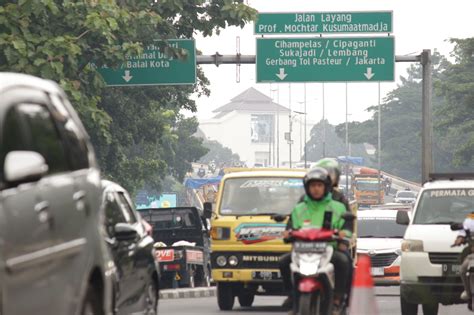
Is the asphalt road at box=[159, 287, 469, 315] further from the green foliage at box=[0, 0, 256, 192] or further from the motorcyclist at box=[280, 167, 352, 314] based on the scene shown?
the motorcyclist at box=[280, 167, 352, 314]

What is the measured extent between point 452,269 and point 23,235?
11.5 meters

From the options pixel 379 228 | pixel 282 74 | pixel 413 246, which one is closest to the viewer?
pixel 413 246

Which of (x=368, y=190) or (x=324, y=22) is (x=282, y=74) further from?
(x=368, y=190)

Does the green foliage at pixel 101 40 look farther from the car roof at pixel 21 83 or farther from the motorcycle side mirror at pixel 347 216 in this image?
the car roof at pixel 21 83

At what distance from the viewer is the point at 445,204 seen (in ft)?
64.5

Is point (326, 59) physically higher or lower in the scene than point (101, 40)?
lower

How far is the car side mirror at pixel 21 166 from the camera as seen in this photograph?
7.63m

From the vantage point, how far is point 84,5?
91.4 ft

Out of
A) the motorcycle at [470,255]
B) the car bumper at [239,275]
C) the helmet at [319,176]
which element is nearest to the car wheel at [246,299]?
the car bumper at [239,275]

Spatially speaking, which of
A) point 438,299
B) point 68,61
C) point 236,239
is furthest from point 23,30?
point 438,299

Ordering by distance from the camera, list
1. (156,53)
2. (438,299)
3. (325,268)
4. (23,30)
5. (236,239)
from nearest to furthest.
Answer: (325,268)
(438,299)
(236,239)
(23,30)
(156,53)

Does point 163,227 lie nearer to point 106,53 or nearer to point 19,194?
point 106,53

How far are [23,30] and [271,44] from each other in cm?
1321

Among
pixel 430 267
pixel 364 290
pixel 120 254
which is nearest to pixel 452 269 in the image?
pixel 430 267
